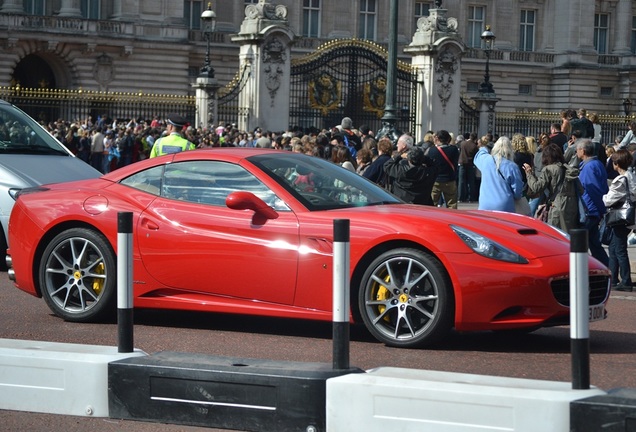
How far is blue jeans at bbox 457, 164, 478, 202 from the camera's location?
28422 millimetres

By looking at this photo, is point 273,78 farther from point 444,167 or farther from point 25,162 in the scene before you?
point 25,162

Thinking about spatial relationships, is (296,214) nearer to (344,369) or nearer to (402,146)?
(344,369)

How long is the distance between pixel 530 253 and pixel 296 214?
1662 millimetres

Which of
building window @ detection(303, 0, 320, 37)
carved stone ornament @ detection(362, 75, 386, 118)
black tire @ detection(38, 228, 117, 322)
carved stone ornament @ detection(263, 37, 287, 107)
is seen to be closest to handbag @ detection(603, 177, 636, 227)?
black tire @ detection(38, 228, 117, 322)

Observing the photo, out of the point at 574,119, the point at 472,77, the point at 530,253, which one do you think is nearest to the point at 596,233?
the point at 530,253

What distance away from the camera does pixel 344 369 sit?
22.0ft

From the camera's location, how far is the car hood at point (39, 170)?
1384 centimetres

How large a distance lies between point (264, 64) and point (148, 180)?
24.5m

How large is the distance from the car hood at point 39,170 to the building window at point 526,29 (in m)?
52.4

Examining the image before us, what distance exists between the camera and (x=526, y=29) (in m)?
65.1

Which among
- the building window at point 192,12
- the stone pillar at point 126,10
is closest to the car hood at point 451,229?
the stone pillar at point 126,10

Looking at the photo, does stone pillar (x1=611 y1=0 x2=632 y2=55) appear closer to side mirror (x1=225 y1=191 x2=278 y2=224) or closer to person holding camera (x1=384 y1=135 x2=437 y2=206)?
person holding camera (x1=384 y1=135 x2=437 y2=206)

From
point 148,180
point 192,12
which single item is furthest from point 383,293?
point 192,12

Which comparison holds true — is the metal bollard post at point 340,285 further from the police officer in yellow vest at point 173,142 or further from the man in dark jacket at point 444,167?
the man in dark jacket at point 444,167
